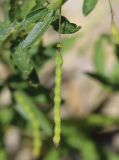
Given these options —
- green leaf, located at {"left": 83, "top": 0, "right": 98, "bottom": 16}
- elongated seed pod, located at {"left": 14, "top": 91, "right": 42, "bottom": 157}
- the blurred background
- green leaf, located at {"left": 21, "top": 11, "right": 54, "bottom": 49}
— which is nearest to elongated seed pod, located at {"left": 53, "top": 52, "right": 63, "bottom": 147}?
green leaf, located at {"left": 21, "top": 11, "right": 54, "bottom": 49}

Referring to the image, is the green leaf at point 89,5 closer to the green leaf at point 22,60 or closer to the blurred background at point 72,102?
the green leaf at point 22,60

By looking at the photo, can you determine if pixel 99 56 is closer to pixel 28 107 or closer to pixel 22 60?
pixel 28 107

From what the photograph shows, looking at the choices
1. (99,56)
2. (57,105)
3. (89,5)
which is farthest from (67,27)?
(99,56)

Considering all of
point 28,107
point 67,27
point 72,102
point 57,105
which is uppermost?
point 67,27

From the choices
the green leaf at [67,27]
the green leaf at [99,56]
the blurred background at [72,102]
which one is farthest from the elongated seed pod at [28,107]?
the green leaf at [67,27]

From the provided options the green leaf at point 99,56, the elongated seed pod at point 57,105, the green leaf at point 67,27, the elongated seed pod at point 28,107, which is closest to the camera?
the elongated seed pod at point 57,105

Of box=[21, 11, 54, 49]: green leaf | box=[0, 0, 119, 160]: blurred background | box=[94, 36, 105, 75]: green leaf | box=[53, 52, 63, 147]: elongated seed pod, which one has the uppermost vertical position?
box=[21, 11, 54, 49]: green leaf

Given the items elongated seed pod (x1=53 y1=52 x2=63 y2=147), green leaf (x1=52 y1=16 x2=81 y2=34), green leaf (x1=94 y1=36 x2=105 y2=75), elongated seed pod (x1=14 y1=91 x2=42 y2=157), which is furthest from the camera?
green leaf (x1=94 y1=36 x2=105 y2=75)

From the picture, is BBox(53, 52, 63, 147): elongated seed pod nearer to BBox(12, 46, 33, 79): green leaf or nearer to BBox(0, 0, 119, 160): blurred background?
BBox(12, 46, 33, 79): green leaf
